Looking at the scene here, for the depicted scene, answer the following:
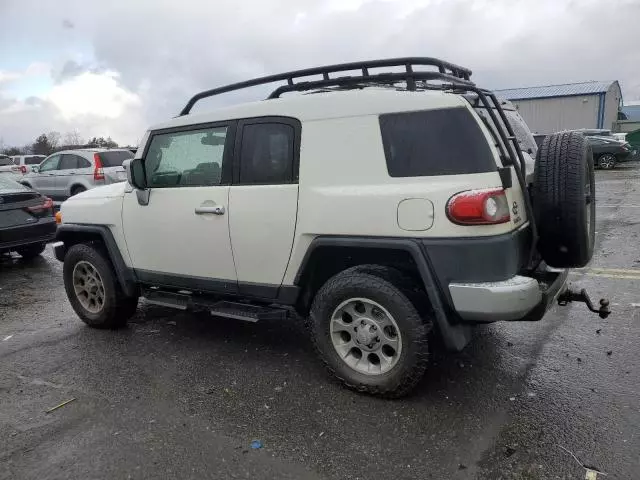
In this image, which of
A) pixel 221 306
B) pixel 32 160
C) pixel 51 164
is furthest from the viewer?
pixel 32 160

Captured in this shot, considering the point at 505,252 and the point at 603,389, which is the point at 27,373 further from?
the point at 603,389

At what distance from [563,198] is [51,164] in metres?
14.4

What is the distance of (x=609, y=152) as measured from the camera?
905 inches

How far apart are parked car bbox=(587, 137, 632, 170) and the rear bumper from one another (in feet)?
73.2

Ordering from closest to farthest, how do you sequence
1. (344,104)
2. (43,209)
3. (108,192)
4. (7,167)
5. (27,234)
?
(344,104) → (108,192) → (27,234) → (43,209) → (7,167)

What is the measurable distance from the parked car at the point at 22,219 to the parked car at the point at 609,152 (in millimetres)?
22315

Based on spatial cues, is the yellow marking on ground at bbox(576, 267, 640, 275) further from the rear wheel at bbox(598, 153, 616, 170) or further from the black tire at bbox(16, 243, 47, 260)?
the rear wheel at bbox(598, 153, 616, 170)

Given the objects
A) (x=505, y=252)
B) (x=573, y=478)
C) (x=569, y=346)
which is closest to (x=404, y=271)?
(x=505, y=252)

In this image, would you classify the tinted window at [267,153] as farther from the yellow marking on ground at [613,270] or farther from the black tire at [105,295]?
the yellow marking on ground at [613,270]

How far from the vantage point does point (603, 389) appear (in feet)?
11.0

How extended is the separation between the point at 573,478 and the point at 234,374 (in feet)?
7.51

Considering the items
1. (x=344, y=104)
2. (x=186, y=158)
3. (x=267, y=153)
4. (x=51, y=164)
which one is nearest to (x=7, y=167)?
(x=51, y=164)

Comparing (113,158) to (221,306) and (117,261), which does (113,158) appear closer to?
(117,261)

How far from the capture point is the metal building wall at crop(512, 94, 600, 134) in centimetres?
3950
